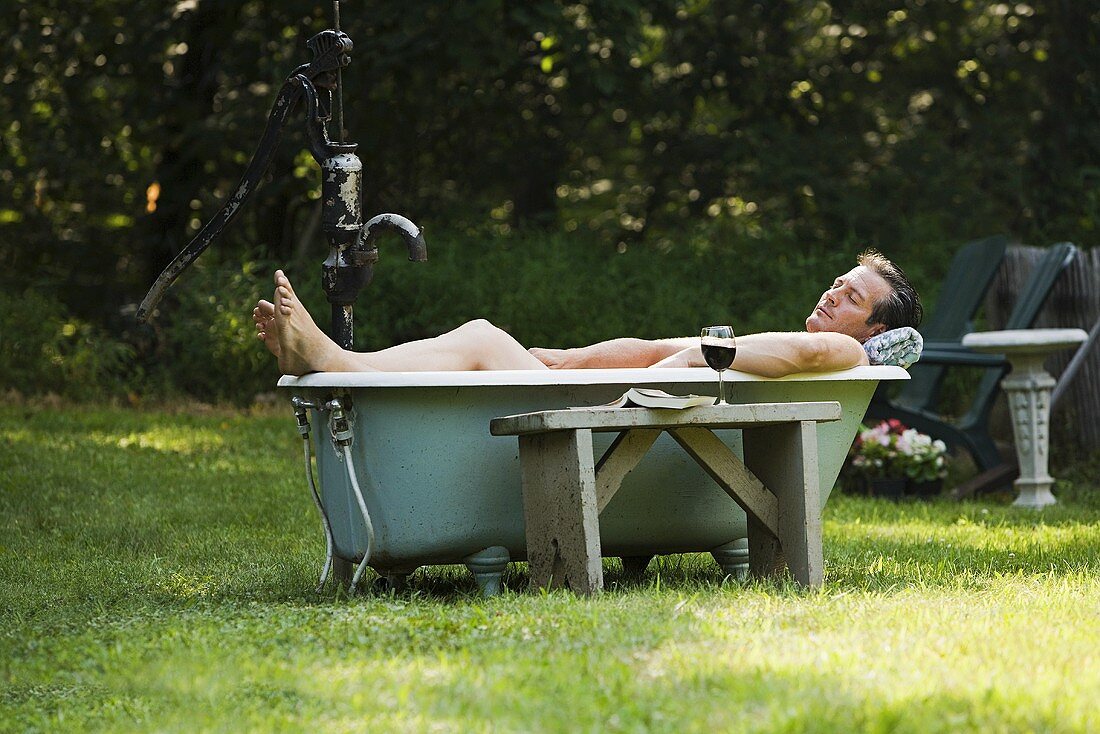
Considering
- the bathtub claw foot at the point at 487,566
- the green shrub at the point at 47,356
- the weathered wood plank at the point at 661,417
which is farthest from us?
the green shrub at the point at 47,356

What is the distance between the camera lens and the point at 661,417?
309cm

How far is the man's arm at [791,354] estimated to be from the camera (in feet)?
11.1

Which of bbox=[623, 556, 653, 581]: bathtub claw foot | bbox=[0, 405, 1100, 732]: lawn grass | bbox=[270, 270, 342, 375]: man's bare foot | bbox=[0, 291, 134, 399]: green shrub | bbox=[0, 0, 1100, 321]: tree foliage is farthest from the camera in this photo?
bbox=[0, 0, 1100, 321]: tree foliage

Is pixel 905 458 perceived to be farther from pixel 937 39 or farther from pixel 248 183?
pixel 937 39

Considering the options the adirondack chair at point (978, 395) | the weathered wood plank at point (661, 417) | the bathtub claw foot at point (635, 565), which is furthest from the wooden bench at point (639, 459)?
the adirondack chair at point (978, 395)

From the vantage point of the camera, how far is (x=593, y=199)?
988cm

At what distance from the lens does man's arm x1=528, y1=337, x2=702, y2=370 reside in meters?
3.87

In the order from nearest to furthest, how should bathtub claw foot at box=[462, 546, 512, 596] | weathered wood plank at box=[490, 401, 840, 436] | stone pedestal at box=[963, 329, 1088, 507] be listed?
weathered wood plank at box=[490, 401, 840, 436], bathtub claw foot at box=[462, 546, 512, 596], stone pedestal at box=[963, 329, 1088, 507]

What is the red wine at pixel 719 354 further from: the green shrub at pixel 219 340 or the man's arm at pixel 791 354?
the green shrub at pixel 219 340

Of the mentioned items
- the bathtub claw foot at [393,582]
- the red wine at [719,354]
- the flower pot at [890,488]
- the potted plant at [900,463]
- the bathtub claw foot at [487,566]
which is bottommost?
the flower pot at [890,488]

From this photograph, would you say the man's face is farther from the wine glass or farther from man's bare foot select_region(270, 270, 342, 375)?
man's bare foot select_region(270, 270, 342, 375)

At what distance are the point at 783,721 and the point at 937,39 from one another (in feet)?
26.5

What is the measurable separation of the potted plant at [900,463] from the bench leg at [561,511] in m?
2.90

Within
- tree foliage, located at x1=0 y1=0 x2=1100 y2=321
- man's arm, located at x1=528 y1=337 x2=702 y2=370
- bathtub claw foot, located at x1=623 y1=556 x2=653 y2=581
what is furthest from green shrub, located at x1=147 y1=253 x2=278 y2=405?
bathtub claw foot, located at x1=623 y1=556 x2=653 y2=581
